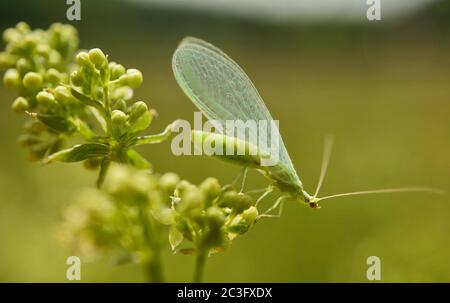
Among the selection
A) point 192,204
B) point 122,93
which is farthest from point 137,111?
point 192,204

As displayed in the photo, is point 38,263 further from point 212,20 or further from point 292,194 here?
point 212,20

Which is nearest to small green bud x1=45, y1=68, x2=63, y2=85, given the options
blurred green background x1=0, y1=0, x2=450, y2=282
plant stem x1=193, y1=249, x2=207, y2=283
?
blurred green background x1=0, y1=0, x2=450, y2=282

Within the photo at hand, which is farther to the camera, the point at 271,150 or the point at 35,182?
the point at 35,182

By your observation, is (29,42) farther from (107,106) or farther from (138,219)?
(138,219)

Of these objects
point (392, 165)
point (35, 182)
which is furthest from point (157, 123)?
point (35, 182)

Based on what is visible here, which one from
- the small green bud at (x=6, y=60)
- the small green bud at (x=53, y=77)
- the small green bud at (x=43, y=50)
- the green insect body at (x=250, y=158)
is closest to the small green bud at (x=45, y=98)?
the small green bud at (x=53, y=77)

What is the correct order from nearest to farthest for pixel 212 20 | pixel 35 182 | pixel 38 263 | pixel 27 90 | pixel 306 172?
1. pixel 27 90
2. pixel 38 263
3. pixel 35 182
4. pixel 306 172
5. pixel 212 20

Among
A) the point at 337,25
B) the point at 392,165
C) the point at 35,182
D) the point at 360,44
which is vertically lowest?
the point at 35,182
